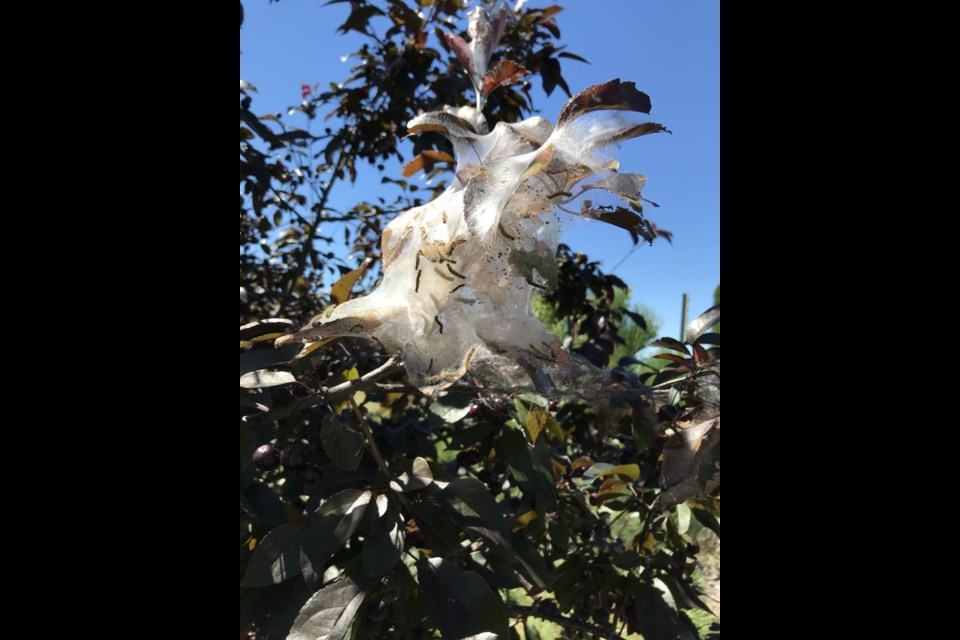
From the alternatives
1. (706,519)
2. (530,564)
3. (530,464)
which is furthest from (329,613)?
(706,519)

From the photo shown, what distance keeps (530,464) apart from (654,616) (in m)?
0.29

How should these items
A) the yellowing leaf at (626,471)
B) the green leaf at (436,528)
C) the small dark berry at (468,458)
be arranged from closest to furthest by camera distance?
the green leaf at (436,528), the yellowing leaf at (626,471), the small dark berry at (468,458)

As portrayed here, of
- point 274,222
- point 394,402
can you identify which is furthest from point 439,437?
point 274,222

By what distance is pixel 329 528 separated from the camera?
0.68 meters

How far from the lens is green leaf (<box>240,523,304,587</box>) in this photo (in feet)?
2.17

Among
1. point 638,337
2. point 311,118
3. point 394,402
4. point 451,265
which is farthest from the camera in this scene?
point 638,337

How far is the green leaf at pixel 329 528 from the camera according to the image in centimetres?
66

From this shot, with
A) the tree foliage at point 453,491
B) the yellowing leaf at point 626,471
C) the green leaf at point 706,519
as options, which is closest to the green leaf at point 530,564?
the tree foliage at point 453,491

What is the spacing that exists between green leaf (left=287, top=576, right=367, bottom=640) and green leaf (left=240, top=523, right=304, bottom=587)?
43mm

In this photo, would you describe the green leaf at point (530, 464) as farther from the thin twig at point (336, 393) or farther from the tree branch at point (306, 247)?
the tree branch at point (306, 247)

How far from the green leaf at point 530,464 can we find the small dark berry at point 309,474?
307 millimetres
